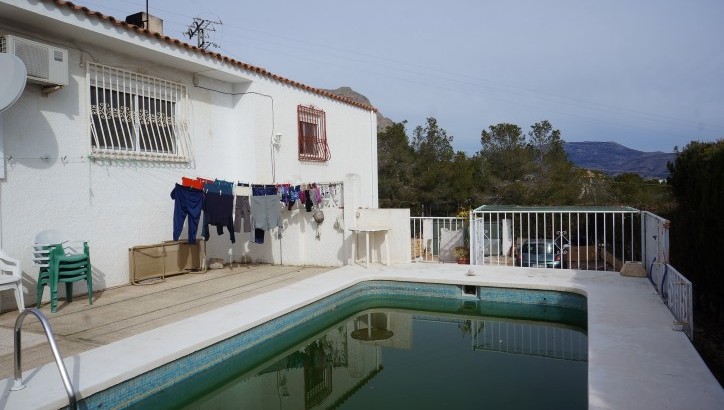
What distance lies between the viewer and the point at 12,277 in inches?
225

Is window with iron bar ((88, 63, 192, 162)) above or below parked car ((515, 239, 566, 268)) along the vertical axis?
above

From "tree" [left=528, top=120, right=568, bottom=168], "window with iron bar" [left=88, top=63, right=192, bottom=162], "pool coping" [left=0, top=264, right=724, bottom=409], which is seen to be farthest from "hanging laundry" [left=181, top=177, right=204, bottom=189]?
"tree" [left=528, top=120, right=568, bottom=168]

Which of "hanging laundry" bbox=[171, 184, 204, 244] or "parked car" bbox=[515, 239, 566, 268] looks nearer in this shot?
"hanging laundry" bbox=[171, 184, 204, 244]

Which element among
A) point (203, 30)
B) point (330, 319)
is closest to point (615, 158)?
point (203, 30)

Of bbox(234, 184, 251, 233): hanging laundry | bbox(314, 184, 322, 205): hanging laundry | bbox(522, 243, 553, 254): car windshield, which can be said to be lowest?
bbox(522, 243, 553, 254): car windshield

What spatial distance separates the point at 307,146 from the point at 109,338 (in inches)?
293

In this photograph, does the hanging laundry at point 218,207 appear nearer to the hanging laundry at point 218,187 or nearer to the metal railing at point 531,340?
the hanging laundry at point 218,187

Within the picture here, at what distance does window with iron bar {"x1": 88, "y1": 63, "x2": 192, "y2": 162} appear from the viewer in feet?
24.7

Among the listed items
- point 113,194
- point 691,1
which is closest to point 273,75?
point 113,194

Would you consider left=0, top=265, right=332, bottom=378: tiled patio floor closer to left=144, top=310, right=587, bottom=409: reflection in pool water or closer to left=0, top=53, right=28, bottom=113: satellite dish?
left=144, top=310, right=587, bottom=409: reflection in pool water

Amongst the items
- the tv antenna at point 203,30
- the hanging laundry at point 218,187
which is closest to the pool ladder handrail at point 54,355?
the hanging laundry at point 218,187

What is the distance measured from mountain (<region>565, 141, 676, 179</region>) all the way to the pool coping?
2831cm

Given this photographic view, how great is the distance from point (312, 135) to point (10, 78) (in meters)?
7.06

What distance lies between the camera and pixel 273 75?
10602 mm
